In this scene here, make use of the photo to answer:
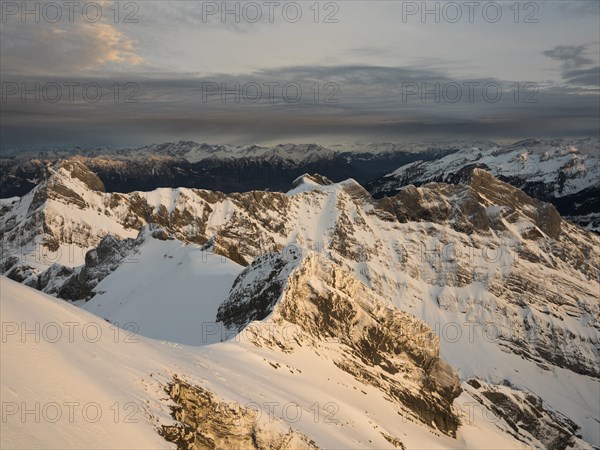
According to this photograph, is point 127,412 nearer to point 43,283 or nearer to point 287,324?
point 287,324

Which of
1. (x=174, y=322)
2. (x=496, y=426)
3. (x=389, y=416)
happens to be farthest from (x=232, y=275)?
(x=496, y=426)

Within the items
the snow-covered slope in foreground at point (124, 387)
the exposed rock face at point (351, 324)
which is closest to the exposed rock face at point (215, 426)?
the snow-covered slope in foreground at point (124, 387)

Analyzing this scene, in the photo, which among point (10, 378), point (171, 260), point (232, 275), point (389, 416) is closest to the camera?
point (10, 378)

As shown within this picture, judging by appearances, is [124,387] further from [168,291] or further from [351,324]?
[168,291]

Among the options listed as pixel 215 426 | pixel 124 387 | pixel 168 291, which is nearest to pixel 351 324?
pixel 215 426

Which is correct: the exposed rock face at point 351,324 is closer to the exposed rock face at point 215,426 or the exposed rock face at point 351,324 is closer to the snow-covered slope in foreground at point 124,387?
the snow-covered slope in foreground at point 124,387
